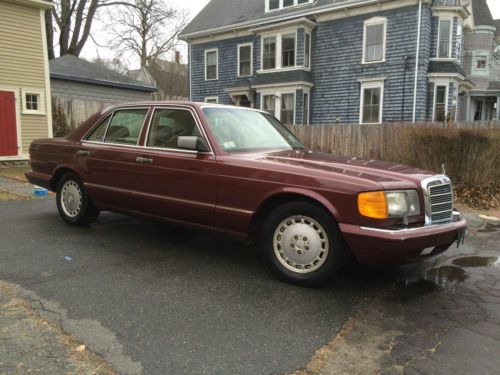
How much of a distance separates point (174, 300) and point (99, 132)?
2.96 m

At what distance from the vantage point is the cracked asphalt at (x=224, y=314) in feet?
8.82

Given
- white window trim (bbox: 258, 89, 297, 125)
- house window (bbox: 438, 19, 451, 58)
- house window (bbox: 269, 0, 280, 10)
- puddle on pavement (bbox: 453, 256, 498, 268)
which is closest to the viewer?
puddle on pavement (bbox: 453, 256, 498, 268)

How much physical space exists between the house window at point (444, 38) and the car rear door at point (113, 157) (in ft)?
57.3

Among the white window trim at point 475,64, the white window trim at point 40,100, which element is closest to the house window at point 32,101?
the white window trim at point 40,100

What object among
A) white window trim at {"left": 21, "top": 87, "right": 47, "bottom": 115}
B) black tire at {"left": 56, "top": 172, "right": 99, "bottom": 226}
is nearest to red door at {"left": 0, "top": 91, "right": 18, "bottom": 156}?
white window trim at {"left": 21, "top": 87, "right": 47, "bottom": 115}

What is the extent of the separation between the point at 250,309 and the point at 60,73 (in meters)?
18.8

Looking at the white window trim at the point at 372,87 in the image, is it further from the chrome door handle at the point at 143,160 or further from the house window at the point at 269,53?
the chrome door handle at the point at 143,160

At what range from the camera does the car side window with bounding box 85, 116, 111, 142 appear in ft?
18.4

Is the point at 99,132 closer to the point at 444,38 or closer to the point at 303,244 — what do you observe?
the point at 303,244

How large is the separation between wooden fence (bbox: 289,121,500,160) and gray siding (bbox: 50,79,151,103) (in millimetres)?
10575

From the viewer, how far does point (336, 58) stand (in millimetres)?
20656

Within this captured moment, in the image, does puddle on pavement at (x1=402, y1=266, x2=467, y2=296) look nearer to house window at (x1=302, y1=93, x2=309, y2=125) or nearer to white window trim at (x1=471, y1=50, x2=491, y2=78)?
house window at (x1=302, y1=93, x2=309, y2=125)

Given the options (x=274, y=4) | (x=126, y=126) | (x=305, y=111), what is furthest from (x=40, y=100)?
(x=274, y=4)

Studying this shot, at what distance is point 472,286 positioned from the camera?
4.16 meters
